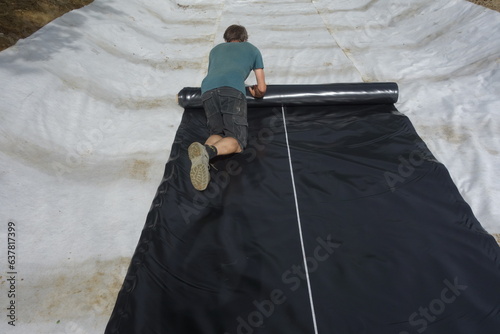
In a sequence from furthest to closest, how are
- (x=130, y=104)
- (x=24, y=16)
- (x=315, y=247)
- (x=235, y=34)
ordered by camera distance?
(x=24, y=16) → (x=130, y=104) → (x=235, y=34) → (x=315, y=247)

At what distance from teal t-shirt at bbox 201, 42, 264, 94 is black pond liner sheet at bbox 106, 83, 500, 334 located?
1.79ft

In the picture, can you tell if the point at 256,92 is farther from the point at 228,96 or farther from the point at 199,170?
the point at 199,170

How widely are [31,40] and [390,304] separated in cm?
431

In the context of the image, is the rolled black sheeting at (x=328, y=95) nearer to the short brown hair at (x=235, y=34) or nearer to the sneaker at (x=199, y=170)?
the short brown hair at (x=235, y=34)

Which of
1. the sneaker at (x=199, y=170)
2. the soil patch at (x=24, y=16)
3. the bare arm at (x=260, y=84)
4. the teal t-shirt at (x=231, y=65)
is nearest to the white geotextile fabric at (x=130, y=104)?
the soil patch at (x=24, y=16)

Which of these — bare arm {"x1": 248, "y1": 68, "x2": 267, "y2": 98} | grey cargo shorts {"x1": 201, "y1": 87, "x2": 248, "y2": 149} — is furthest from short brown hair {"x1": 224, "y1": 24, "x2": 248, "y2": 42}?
grey cargo shorts {"x1": 201, "y1": 87, "x2": 248, "y2": 149}

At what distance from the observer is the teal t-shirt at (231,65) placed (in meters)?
3.15

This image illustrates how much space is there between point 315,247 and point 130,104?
2.69 meters

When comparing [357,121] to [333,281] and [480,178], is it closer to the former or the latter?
[480,178]

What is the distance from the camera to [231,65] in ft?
10.6

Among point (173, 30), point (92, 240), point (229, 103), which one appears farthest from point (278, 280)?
point (173, 30)

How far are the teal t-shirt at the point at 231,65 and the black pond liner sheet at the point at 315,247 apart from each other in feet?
1.79

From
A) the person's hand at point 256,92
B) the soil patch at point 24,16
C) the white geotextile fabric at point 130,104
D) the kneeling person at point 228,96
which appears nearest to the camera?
→ the white geotextile fabric at point 130,104

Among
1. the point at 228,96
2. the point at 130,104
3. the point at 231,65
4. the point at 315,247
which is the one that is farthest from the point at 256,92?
the point at 315,247
